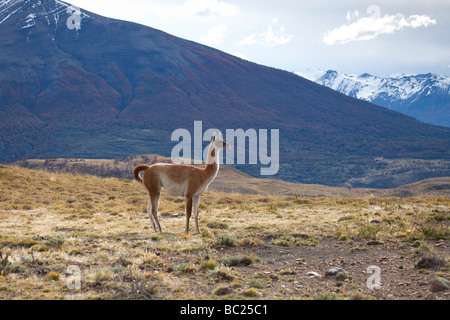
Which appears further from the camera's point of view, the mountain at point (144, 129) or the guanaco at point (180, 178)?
Result: the mountain at point (144, 129)

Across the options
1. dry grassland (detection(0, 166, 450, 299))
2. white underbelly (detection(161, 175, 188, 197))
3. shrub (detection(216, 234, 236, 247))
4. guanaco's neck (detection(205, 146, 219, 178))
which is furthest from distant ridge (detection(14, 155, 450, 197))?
shrub (detection(216, 234, 236, 247))

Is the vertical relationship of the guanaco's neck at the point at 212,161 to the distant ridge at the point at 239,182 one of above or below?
above

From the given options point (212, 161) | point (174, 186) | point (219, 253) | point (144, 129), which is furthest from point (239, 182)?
point (144, 129)

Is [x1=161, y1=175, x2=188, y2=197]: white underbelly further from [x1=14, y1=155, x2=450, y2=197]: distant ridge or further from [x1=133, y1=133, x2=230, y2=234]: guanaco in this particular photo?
[x1=14, y1=155, x2=450, y2=197]: distant ridge

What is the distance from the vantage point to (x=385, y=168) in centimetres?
13438

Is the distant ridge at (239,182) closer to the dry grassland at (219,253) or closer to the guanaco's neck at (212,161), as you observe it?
the dry grassland at (219,253)

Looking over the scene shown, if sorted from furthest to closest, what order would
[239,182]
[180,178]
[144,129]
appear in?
[144,129], [239,182], [180,178]

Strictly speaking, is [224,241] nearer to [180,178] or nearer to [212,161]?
[180,178]

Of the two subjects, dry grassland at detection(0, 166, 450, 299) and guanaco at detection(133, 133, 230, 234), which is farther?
guanaco at detection(133, 133, 230, 234)

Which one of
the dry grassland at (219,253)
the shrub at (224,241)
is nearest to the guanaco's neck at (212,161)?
the dry grassland at (219,253)

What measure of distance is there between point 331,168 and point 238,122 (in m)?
58.0
